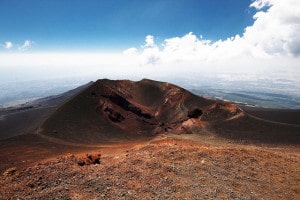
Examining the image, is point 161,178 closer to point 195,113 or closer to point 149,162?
point 149,162

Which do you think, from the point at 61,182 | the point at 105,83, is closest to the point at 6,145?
the point at 61,182

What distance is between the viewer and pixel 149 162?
22984mm

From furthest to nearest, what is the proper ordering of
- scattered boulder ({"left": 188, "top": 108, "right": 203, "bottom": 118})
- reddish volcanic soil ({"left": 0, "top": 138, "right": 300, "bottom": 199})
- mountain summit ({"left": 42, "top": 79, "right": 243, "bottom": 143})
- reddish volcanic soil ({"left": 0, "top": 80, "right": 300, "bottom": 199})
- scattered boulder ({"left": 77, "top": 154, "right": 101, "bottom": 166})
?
scattered boulder ({"left": 188, "top": 108, "right": 203, "bottom": 118})
mountain summit ({"left": 42, "top": 79, "right": 243, "bottom": 143})
scattered boulder ({"left": 77, "top": 154, "right": 101, "bottom": 166})
reddish volcanic soil ({"left": 0, "top": 80, "right": 300, "bottom": 199})
reddish volcanic soil ({"left": 0, "top": 138, "right": 300, "bottom": 199})

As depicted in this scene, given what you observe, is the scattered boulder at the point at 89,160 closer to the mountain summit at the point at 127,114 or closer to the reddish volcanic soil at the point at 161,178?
the reddish volcanic soil at the point at 161,178

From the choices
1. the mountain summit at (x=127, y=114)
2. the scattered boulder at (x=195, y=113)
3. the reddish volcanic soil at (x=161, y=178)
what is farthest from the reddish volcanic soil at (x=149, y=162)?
the scattered boulder at (x=195, y=113)

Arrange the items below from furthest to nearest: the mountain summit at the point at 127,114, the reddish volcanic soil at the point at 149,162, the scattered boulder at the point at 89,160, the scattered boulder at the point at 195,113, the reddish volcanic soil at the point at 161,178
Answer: the scattered boulder at the point at 195,113 → the mountain summit at the point at 127,114 → the scattered boulder at the point at 89,160 → the reddish volcanic soil at the point at 149,162 → the reddish volcanic soil at the point at 161,178

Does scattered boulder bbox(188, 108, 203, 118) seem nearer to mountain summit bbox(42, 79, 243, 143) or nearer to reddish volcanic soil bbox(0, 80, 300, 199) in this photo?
mountain summit bbox(42, 79, 243, 143)

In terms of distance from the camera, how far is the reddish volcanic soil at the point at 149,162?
19.2 metres

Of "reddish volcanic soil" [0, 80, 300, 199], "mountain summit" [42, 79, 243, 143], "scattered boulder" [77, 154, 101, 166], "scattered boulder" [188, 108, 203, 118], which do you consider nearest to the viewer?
"reddish volcanic soil" [0, 80, 300, 199]

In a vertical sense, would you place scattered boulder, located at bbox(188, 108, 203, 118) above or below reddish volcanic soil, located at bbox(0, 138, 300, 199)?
above

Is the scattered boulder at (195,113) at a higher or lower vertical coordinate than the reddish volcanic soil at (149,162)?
higher

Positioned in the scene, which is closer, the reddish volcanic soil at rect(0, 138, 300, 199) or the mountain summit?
the reddish volcanic soil at rect(0, 138, 300, 199)

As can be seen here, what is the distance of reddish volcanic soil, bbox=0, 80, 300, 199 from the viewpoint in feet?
63.2

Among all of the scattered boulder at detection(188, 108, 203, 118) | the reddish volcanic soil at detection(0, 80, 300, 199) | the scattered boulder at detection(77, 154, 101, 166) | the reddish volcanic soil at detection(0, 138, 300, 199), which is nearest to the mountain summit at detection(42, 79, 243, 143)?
the scattered boulder at detection(188, 108, 203, 118)
